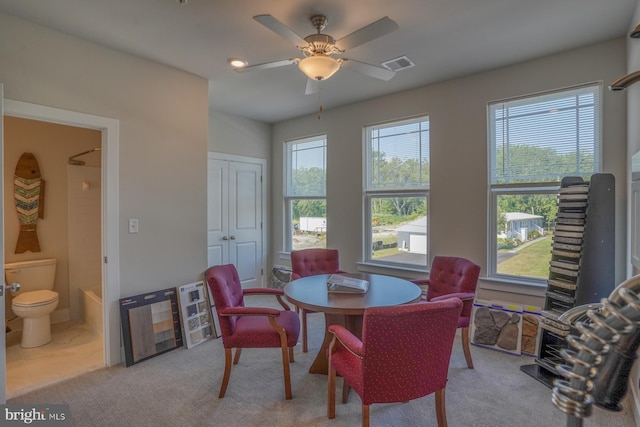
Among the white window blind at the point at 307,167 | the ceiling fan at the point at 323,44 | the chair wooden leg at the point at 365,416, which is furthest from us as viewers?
the white window blind at the point at 307,167

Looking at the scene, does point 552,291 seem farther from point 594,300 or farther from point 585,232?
point 585,232

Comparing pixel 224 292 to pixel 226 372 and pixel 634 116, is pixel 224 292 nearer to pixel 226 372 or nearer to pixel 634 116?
pixel 226 372

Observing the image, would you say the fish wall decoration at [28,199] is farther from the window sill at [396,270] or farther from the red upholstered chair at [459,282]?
the red upholstered chair at [459,282]

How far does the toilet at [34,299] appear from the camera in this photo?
10.5 ft

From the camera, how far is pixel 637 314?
1.88 feet

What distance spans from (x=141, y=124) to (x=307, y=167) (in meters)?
2.51

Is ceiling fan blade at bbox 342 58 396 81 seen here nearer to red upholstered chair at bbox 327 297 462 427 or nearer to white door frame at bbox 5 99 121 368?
red upholstered chair at bbox 327 297 462 427

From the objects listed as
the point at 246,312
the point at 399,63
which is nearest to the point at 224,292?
Result: the point at 246,312

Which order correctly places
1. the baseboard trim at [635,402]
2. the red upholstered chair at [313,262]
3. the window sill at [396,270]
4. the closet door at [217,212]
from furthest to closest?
the closet door at [217,212]
the window sill at [396,270]
the red upholstered chair at [313,262]
the baseboard trim at [635,402]

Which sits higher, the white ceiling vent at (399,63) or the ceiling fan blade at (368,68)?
the white ceiling vent at (399,63)

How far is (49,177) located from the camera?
3869 mm

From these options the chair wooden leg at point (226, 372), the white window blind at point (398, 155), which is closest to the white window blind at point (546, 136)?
the white window blind at point (398, 155)

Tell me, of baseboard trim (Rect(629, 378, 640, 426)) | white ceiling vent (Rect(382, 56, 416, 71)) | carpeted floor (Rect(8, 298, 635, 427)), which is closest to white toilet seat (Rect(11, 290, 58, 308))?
carpeted floor (Rect(8, 298, 635, 427))

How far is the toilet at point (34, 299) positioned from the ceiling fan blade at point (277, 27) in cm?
333
